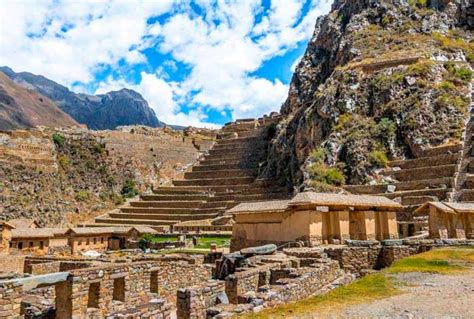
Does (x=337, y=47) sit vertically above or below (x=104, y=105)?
below

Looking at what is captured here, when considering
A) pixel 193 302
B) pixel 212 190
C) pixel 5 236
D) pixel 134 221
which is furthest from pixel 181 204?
pixel 193 302

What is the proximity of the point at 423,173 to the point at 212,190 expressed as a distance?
35.2 metres

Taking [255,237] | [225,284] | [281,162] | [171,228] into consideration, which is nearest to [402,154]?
[281,162]

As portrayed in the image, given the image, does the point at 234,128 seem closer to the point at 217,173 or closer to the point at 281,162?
the point at 217,173

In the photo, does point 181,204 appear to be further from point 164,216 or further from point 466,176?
point 466,176

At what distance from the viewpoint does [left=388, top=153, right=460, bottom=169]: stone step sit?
1519 inches

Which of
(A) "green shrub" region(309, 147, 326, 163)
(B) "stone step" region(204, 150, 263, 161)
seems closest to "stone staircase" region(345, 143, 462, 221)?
(A) "green shrub" region(309, 147, 326, 163)

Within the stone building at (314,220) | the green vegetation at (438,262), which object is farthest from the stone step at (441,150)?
the green vegetation at (438,262)

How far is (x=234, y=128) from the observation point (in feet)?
312

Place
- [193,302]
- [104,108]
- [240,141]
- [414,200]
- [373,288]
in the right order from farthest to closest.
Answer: [104,108] → [240,141] → [414,200] → [373,288] → [193,302]

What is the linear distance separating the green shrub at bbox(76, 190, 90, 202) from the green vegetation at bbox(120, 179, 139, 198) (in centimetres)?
635

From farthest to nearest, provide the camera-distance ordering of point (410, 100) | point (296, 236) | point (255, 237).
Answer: point (410, 100) < point (255, 237) < point (296, 236)

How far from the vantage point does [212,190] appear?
67750mm

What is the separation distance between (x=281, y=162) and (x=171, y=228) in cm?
2159
